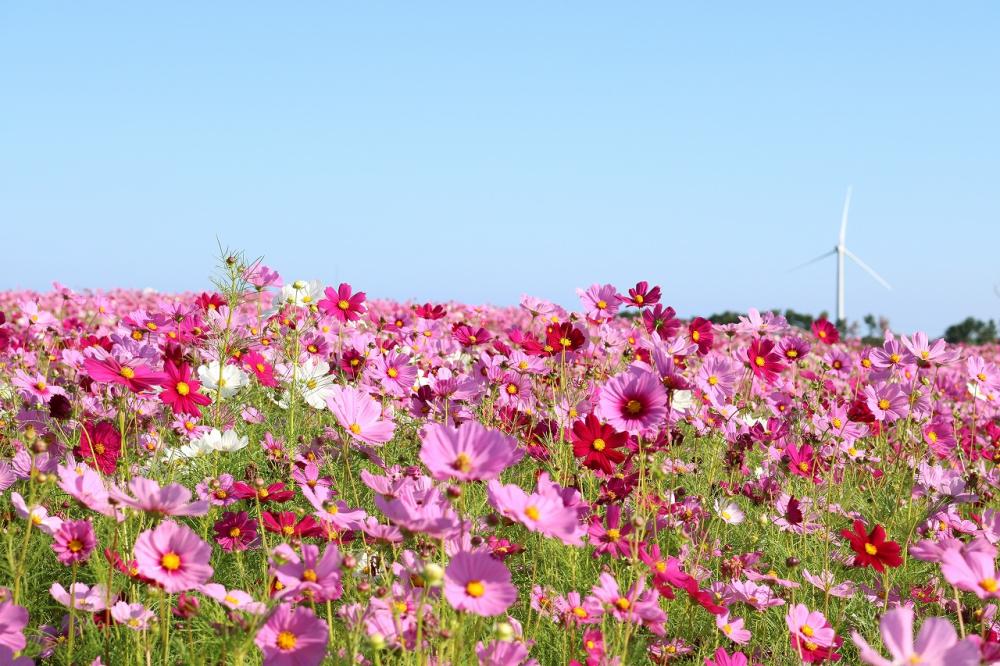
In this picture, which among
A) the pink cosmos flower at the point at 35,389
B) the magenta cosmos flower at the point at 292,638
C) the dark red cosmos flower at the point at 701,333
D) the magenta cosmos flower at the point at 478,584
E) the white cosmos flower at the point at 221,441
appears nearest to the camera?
the magenta cosmos flower at the point at 478,584

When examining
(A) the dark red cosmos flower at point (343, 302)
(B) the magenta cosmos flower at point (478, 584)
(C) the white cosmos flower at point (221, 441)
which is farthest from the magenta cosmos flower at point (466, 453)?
(A) the dark red cosmos flower at point (343, 302)

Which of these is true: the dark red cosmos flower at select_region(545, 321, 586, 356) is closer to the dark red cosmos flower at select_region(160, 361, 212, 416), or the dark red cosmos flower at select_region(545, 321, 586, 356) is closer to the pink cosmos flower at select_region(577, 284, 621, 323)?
the pink cosmos flower at select_region(577, 284, 621, 323)

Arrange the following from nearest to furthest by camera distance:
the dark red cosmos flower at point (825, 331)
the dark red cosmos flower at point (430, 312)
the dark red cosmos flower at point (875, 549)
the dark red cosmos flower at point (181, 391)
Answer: the dark red cosmos flower at point (875, 549)
the dark red cosmos flower at point (181, 391)
the dark red cosmos flower at point (825, 331)
the dark red cosmos flower at point (430, 312)

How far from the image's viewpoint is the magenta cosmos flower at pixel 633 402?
1.91m

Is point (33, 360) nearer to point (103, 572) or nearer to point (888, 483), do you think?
point (103, 572)

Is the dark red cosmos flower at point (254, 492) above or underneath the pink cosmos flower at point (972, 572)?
underneath

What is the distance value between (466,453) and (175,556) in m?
0.52

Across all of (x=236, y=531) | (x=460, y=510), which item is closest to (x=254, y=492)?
(x=236, y=531)

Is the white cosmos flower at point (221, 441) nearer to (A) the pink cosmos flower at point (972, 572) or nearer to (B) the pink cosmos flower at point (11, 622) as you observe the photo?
(B) the pink cosmos flower at point (11, 622)

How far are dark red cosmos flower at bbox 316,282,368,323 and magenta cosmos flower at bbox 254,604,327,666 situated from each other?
1.98 metres

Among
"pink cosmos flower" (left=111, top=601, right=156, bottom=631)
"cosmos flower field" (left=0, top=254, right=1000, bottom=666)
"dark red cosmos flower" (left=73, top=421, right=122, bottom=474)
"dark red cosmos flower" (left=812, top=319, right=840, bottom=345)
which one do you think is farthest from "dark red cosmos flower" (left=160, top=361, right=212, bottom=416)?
"dark red cosmos flower" (left=812, top=319, right=840, bottom=345)

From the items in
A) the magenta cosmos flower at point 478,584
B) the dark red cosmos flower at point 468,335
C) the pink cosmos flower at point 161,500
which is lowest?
the pink cosmos flower at point 161,500

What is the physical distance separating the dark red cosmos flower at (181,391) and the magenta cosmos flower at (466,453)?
1.03m

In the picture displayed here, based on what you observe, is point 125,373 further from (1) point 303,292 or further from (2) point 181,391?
(1) point 303,292
